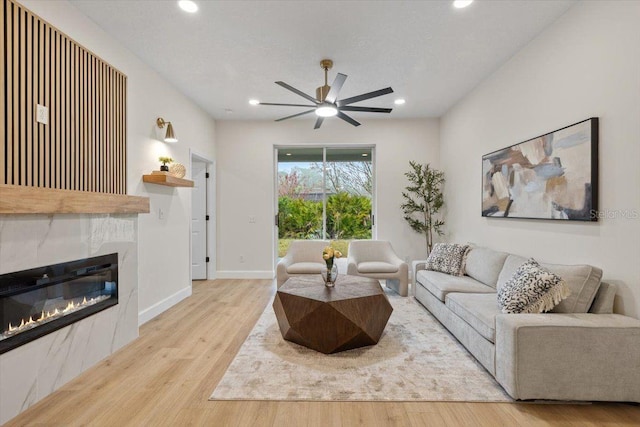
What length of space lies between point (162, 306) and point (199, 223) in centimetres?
200

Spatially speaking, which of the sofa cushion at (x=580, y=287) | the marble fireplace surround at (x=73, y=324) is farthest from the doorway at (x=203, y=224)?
the sofa cushion at (x=580, y=287)

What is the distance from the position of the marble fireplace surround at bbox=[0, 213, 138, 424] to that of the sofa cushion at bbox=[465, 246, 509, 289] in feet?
11.9

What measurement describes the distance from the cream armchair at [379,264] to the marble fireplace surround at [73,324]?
269cm

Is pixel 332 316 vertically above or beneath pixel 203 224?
beneath

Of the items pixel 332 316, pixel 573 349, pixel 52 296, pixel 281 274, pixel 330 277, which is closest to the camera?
pixel 573 349

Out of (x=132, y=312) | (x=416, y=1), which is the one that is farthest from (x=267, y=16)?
(x=132, y=312)

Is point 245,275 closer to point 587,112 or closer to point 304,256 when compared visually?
point 304,256

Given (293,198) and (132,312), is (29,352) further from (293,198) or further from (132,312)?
(293,198)

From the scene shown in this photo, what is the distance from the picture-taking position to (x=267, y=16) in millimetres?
2701

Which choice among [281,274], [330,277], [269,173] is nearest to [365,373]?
[330,277]

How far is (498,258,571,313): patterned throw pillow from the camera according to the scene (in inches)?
88.5

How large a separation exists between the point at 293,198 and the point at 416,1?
3965mm

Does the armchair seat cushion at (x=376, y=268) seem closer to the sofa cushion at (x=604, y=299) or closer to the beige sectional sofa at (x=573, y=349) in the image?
the beige sectional sofa at (x=573, y=349)

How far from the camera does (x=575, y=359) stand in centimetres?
196
